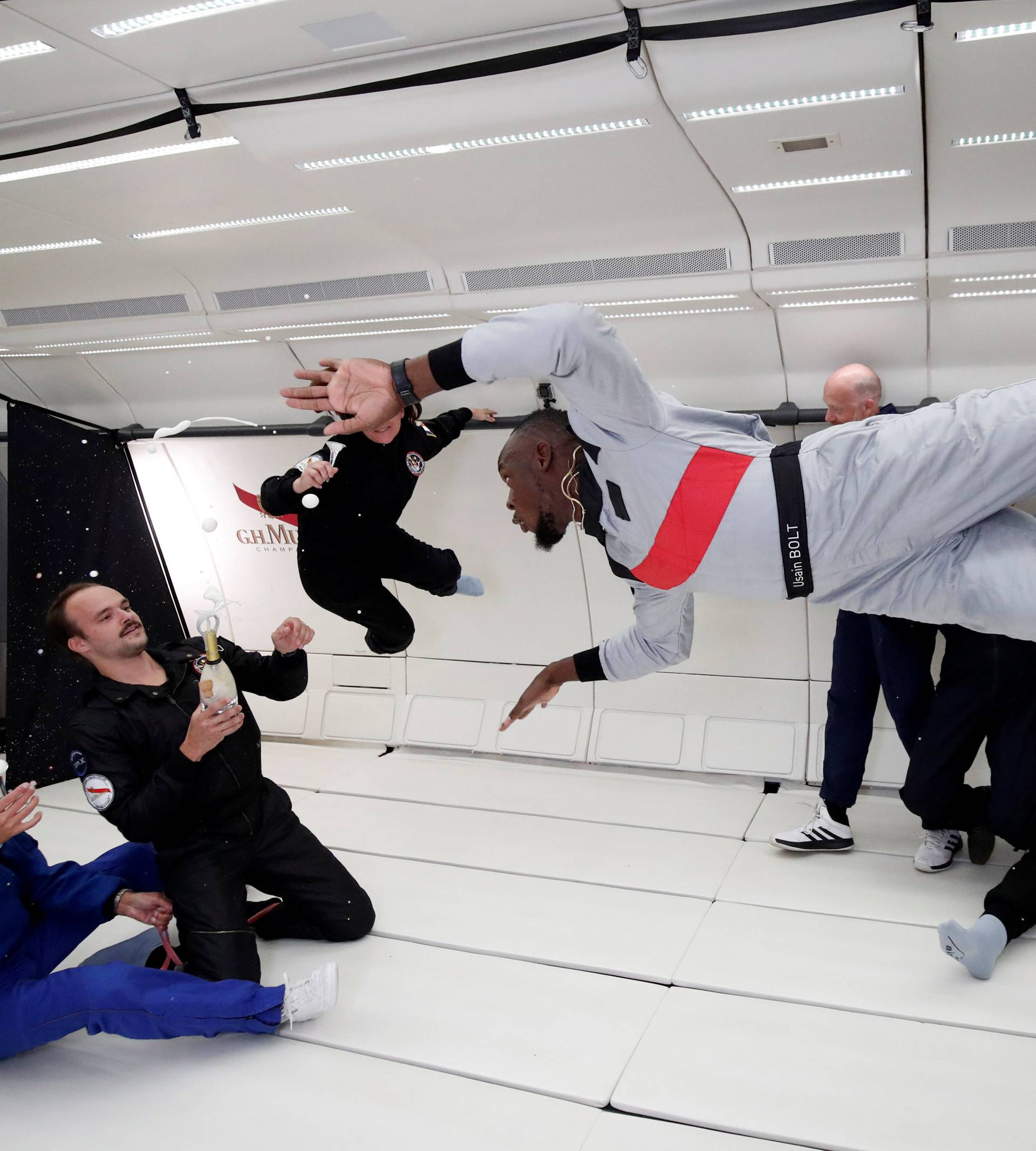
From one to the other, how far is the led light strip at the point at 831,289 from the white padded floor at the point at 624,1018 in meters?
2.03

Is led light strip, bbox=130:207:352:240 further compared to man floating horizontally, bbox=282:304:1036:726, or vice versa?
led light strip, bbox=130:207:352:240

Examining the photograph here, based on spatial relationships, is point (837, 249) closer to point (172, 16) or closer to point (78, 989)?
point (172, 16)

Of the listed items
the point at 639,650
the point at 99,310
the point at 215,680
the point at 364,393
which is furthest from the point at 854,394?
the point at 99,310

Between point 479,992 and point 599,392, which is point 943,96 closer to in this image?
point 599,392

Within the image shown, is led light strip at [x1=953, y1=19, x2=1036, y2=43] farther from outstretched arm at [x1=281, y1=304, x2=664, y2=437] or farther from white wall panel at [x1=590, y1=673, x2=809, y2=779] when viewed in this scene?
white wall panel at [x1=590, y1=673, x2=809, y2=779]

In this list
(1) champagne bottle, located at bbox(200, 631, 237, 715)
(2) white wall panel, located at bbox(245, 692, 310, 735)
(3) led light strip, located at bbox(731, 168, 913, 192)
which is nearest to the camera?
(3) led light strip, located at bbox(731, 168, 913, 192)

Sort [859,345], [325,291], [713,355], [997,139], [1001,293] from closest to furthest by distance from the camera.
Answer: [997,139], [1001,293], [859,345], [713,355], [325,291]

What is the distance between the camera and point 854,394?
358 cm

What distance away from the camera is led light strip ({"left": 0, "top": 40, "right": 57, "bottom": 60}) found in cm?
253

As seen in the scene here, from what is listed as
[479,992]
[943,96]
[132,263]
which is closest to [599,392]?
[943,96]

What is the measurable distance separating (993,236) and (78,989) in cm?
339

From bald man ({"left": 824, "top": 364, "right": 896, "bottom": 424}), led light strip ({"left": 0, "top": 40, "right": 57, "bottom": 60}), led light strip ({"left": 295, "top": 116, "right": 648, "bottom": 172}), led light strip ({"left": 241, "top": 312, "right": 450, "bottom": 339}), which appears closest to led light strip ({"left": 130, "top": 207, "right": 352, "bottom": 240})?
led light strip ({"left": 295, "top": 116, "right": 648, "bottom": 172})

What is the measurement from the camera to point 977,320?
3.45 m

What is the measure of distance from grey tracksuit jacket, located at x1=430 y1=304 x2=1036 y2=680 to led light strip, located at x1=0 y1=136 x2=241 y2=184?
159cm
